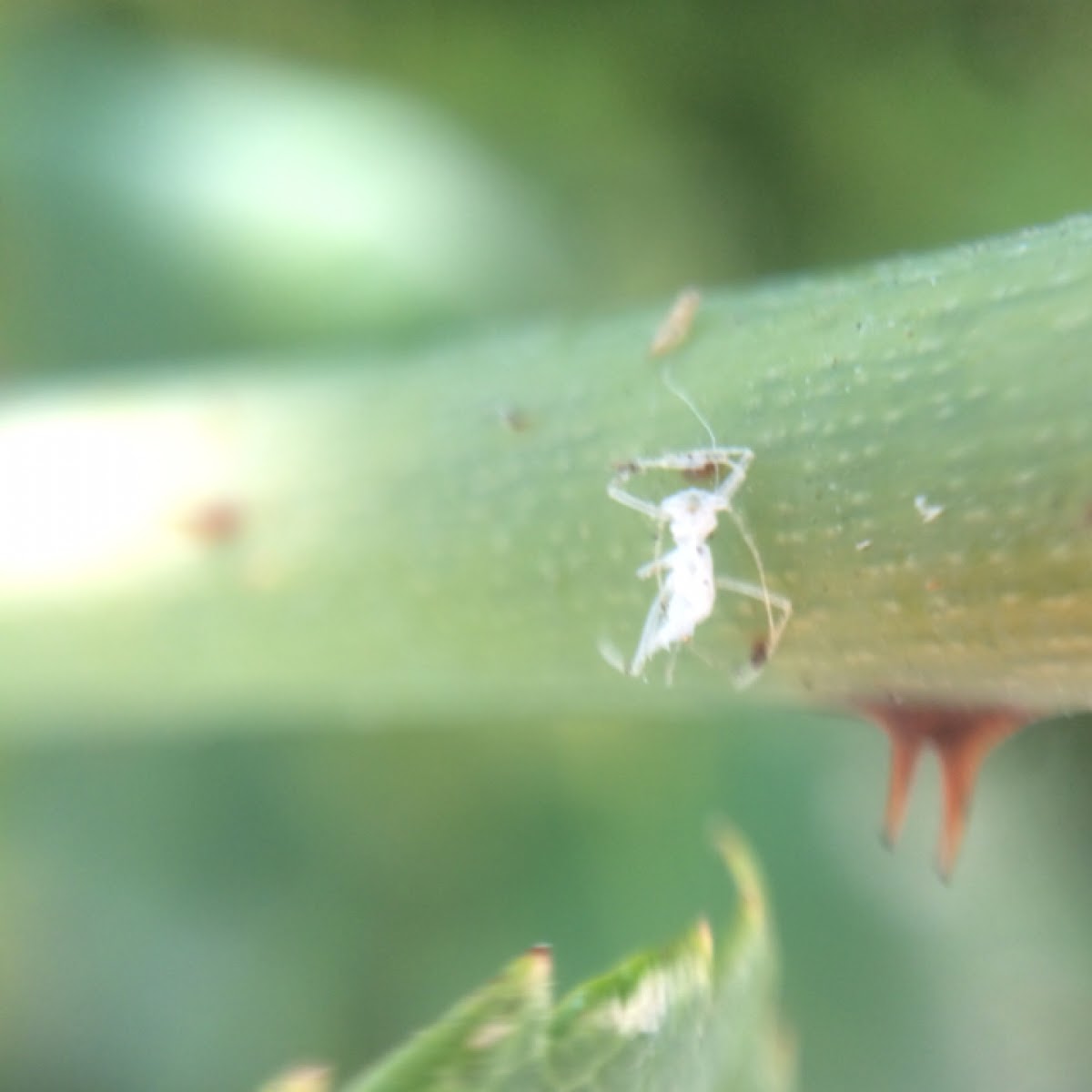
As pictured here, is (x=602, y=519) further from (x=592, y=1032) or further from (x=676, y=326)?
(x=592, y=1032)

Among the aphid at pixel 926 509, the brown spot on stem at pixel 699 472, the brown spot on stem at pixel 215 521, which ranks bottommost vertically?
the aphid at pixel 926 509

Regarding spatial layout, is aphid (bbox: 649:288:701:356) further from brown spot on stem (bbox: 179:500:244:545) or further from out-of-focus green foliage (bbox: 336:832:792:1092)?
brown spot on stem (bbox: 179:500:244:545)

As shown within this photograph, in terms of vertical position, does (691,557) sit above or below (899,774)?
above

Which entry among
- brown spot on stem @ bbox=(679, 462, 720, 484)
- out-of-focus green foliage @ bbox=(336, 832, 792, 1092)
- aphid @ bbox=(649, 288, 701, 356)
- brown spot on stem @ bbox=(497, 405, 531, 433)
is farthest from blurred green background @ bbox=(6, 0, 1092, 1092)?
out-of-focus green foliage @ bbox=(336, 832, 792, 1092)

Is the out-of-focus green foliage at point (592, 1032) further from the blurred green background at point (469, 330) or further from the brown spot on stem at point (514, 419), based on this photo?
the blurred green background at point (469, 330)

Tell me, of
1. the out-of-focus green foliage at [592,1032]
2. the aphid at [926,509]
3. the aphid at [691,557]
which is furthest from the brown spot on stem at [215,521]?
the aphid at [926,509]

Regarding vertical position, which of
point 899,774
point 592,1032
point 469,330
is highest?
point 469,330

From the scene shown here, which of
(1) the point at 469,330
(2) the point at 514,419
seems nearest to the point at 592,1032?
(2) the point at 514,419
